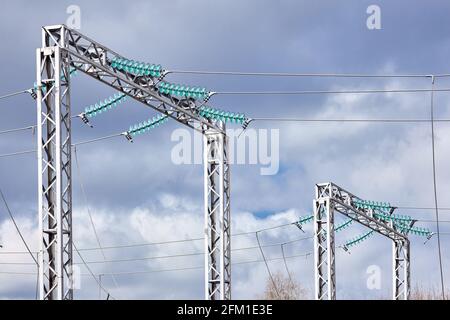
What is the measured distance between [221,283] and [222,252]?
3.13ft

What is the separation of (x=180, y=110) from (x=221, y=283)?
5446 millimetres

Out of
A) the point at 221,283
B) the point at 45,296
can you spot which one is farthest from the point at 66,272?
the point at 221,283

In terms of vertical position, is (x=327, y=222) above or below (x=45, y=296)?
above

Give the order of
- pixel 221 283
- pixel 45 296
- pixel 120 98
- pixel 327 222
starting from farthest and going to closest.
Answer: pixel 327 222 → pixel 221 283 → pixel 120 98 → pixel 45 296

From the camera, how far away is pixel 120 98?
28250 millimetres
